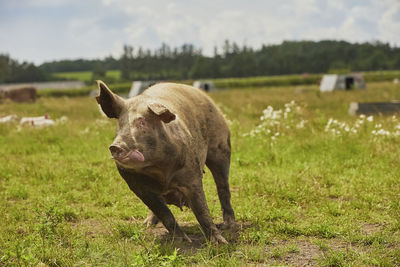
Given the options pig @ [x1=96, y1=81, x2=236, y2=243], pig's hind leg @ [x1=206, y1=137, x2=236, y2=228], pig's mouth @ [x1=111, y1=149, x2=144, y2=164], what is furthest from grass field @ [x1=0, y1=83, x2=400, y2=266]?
pig's mouth @ [x1=111, y1=149, x2=144, y2=164]

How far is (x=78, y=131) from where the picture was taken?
1184 centimetres

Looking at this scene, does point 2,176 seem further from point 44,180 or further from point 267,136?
point 267,136

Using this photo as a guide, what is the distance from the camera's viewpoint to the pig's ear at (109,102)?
3.67 metres

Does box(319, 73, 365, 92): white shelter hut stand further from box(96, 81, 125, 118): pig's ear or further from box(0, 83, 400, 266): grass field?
box(96, 81, 125, 118): pig's ear

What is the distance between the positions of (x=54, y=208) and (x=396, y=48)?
105 m

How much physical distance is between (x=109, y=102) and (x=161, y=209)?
48.7 inches

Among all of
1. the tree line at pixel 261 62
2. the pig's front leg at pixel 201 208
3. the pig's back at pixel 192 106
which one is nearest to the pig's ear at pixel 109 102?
the pig's back at pixel 192 106

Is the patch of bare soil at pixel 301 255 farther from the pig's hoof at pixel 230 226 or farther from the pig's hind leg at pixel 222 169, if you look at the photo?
the pig's hind leg at pixel 222 169

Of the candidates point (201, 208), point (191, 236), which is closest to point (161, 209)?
point (201, 208)

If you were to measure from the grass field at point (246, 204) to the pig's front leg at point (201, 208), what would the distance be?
15 cm

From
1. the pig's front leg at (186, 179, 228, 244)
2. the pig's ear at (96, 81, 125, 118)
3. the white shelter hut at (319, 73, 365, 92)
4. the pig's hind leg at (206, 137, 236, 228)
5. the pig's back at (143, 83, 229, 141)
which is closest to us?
the pig's ear at (96, 81, 125, 118)

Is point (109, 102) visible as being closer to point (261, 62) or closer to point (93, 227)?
point (93, 227)

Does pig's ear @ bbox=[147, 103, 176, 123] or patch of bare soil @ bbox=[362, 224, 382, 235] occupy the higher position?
pig's ear @ bbox=[147, 103, 176, 123]

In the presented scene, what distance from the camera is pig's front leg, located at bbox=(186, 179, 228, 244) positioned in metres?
4.04
